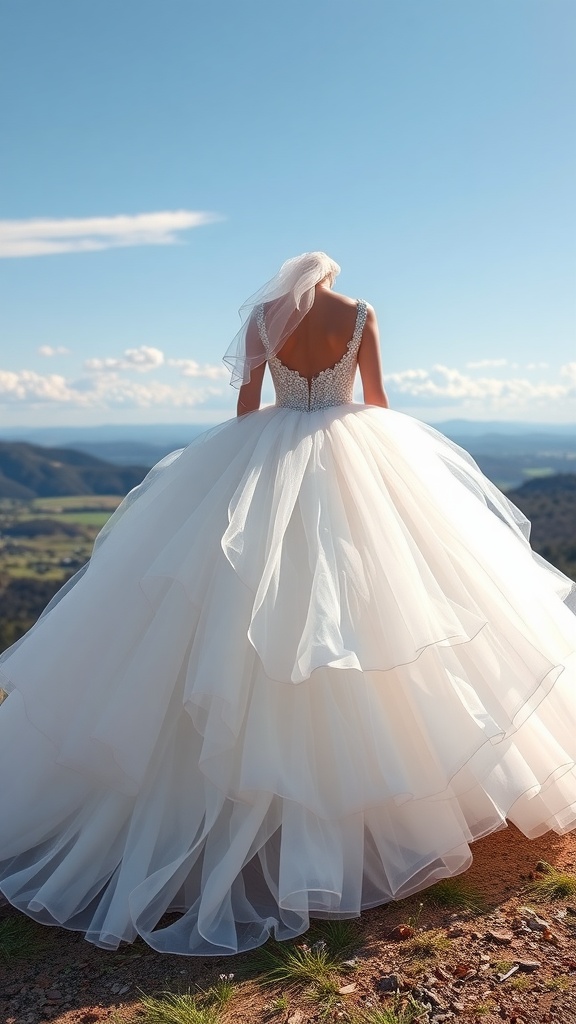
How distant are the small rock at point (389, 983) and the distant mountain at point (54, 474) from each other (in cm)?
10912

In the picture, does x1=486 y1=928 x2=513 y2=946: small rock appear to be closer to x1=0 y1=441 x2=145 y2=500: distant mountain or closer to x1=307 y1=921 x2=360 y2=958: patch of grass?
x1=307 y1=921 x2=360 y2=958: patch of grass

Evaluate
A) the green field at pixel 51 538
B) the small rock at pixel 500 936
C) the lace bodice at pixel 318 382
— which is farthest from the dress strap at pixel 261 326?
the green field at pixel 51 538

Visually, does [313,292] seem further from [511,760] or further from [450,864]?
[450,864]

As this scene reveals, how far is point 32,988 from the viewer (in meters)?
3.84

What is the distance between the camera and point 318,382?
17.9 ft

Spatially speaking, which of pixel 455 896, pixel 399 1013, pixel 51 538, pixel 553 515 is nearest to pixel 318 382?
pixel 455 896

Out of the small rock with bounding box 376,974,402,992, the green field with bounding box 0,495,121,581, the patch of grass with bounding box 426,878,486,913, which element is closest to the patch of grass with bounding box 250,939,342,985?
the small rock with bounding box 376,974,402,992

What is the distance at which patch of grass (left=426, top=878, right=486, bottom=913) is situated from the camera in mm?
4062

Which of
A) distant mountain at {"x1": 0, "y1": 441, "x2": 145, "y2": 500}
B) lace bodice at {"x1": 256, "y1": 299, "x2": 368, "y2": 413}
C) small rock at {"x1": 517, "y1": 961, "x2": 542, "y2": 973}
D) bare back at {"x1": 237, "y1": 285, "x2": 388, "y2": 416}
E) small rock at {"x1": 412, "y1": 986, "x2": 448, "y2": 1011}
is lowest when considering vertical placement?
distant mountain at {"x1": 0, "y1": 441, "x2": 145, "y2": 500}

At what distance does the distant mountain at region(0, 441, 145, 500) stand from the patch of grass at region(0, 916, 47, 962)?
108 meters

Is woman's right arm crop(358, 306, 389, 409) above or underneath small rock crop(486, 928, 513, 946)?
above

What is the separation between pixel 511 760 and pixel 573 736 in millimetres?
655

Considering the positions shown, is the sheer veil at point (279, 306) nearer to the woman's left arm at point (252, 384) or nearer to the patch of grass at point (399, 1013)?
the woman's left arm at point (252, 384)

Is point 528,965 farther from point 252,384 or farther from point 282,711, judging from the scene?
point 252,384
